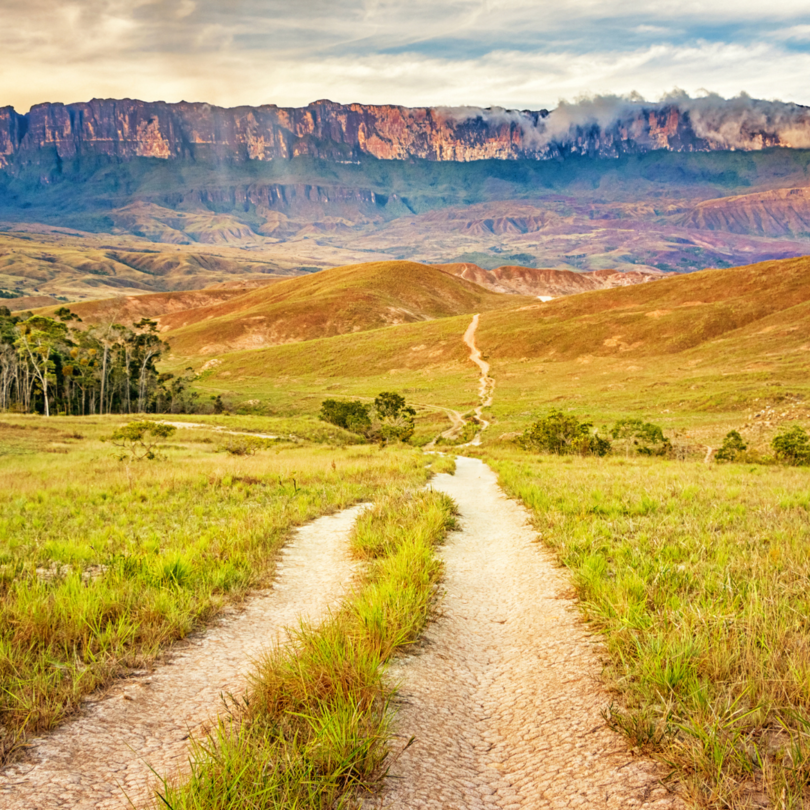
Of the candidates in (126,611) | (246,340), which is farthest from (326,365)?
(126,611)

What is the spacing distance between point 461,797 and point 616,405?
69849 millimetres

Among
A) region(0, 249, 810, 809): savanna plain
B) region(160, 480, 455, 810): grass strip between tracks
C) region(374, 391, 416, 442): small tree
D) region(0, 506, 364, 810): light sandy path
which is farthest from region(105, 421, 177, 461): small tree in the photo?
region(160, 480, 455, 810): grass strip between tracks

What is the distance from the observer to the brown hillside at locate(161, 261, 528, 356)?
14375 centimetres

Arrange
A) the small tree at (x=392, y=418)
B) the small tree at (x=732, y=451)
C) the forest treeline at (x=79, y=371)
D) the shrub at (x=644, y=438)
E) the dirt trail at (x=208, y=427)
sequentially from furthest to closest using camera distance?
the forest treeline at (x=79, y=371), the small tree at (x=392, y=418), the dirt trail at (x=208, y=427), the shrub at (x=644, y=438), the small tree at (x=732, y=451)

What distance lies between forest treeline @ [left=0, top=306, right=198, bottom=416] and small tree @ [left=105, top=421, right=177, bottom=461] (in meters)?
32.6

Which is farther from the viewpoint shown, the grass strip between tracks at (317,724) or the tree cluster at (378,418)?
the tree cluster at (378,418)

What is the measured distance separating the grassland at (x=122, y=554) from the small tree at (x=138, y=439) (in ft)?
13.3

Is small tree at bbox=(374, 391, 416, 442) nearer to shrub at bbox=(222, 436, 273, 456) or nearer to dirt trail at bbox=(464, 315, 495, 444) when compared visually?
dirt trail at bbox=(464, 315, 495, 444)

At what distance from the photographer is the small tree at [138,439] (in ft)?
95.4

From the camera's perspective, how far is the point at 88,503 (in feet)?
51.5

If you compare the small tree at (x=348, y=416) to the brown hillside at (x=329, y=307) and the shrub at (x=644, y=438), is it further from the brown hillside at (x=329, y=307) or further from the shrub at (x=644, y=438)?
the brown hillside at (x=329, y=307)

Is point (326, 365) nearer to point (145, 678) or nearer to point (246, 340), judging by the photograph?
point (246, 340)

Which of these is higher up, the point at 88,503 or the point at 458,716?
the point at 458,716

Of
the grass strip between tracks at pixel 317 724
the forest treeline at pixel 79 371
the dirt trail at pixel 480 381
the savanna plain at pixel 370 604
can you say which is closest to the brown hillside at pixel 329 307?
the dirt trail at pixel 480 381
